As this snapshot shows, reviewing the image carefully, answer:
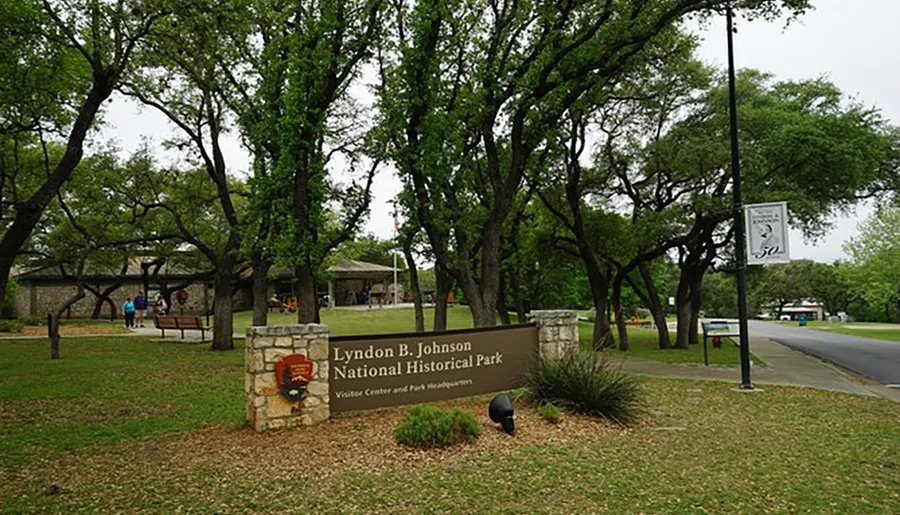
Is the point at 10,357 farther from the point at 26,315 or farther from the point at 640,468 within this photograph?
the point at 26,315

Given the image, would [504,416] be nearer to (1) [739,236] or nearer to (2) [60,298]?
(1) [739,236]

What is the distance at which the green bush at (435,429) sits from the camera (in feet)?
21.7

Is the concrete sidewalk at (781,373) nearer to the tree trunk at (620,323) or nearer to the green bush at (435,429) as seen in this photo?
the tree trunk at (620,323)

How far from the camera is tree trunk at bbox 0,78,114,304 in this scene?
392 inches

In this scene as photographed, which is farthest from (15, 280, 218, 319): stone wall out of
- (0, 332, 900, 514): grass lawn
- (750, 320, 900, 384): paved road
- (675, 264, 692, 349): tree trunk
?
(750, 320, 900, 384): paved road

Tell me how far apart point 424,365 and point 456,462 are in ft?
8.95

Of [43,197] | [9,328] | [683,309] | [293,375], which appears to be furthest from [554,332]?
[9,328]

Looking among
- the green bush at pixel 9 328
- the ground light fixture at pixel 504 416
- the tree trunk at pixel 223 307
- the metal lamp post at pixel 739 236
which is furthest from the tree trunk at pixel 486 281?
the green bush at pixel 9 328

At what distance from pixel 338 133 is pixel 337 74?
2.85 metres

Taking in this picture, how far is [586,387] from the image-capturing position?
27.3 ft

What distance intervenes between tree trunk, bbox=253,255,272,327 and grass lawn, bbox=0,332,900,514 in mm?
6847

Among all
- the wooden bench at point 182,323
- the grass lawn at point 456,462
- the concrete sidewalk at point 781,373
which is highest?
the wooden bench at point 182,323

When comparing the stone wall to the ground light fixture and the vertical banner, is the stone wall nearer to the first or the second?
the ground light fixture

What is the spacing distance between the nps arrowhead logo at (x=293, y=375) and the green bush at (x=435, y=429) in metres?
1.52
